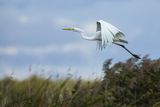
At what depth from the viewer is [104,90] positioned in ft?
33.3

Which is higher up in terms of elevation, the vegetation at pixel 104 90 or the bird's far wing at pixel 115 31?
the bird's far wing at pixel 115 31

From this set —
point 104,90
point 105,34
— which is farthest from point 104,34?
point 104,90

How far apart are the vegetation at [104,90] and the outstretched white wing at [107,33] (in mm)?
368

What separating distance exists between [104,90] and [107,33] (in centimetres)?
112

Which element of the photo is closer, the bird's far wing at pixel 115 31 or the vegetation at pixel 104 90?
the vegetation at pixel 104 90

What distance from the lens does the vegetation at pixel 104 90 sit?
375 inches

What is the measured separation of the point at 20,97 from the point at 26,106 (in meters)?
0.27

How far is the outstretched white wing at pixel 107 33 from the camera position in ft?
34.7

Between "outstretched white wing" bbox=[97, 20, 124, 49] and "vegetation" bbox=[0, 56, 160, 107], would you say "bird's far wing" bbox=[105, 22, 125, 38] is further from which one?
"vegetation" bbox=[0, 56, 160, 107]

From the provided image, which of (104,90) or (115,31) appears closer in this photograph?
(104,90)

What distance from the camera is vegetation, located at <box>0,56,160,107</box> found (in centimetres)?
952

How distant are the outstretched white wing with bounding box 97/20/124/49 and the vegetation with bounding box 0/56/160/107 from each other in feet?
1.21

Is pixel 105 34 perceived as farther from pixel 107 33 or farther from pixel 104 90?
pixel 104 90

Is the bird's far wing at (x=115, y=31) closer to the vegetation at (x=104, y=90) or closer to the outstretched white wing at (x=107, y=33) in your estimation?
the outstretched white wing at (x=107, y=33)
